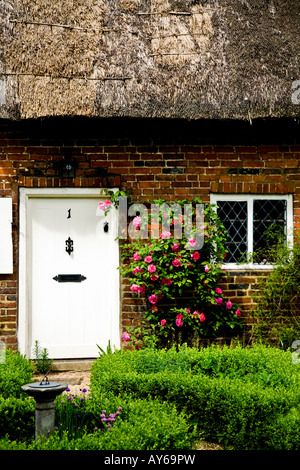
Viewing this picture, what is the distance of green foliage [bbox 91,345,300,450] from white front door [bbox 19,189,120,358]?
1.62 meters

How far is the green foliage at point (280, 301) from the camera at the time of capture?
18.4 ft

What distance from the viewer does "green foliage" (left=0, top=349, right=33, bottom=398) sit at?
361cm

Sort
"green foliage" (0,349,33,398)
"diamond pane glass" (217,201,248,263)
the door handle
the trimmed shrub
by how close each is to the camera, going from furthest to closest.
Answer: "diamond pane glass" (217,201,248,263), the door handle, "green foliage" (0,349,33,398), the trimmed shrub

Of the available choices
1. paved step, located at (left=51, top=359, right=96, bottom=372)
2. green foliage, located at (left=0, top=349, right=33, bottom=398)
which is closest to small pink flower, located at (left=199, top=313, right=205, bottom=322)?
paved step, located at (left=51, top=359, right=96, bottom=372)

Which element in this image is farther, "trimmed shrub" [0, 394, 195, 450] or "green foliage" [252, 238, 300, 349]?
"green foliage" [252, 238, 300, 349]

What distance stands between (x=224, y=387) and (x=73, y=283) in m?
3.00

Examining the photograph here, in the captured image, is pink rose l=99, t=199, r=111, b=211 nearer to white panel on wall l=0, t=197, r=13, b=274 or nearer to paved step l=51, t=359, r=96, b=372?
white panel on wall l=0, t=197, r=13, b=274

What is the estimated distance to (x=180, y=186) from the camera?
5863 millimetres

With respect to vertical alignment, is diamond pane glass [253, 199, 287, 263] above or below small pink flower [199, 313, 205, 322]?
above

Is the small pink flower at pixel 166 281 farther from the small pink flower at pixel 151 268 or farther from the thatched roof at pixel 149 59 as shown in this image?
the thatched roof at pixel 149 59

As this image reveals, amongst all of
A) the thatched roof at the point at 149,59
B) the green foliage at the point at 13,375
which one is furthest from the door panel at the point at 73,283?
the green foliage at the point at 13,375

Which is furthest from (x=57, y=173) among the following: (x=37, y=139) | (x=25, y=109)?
(x=25, y=109)

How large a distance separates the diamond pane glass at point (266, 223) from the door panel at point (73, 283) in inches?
72.3

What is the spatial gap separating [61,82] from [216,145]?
2.07 m
